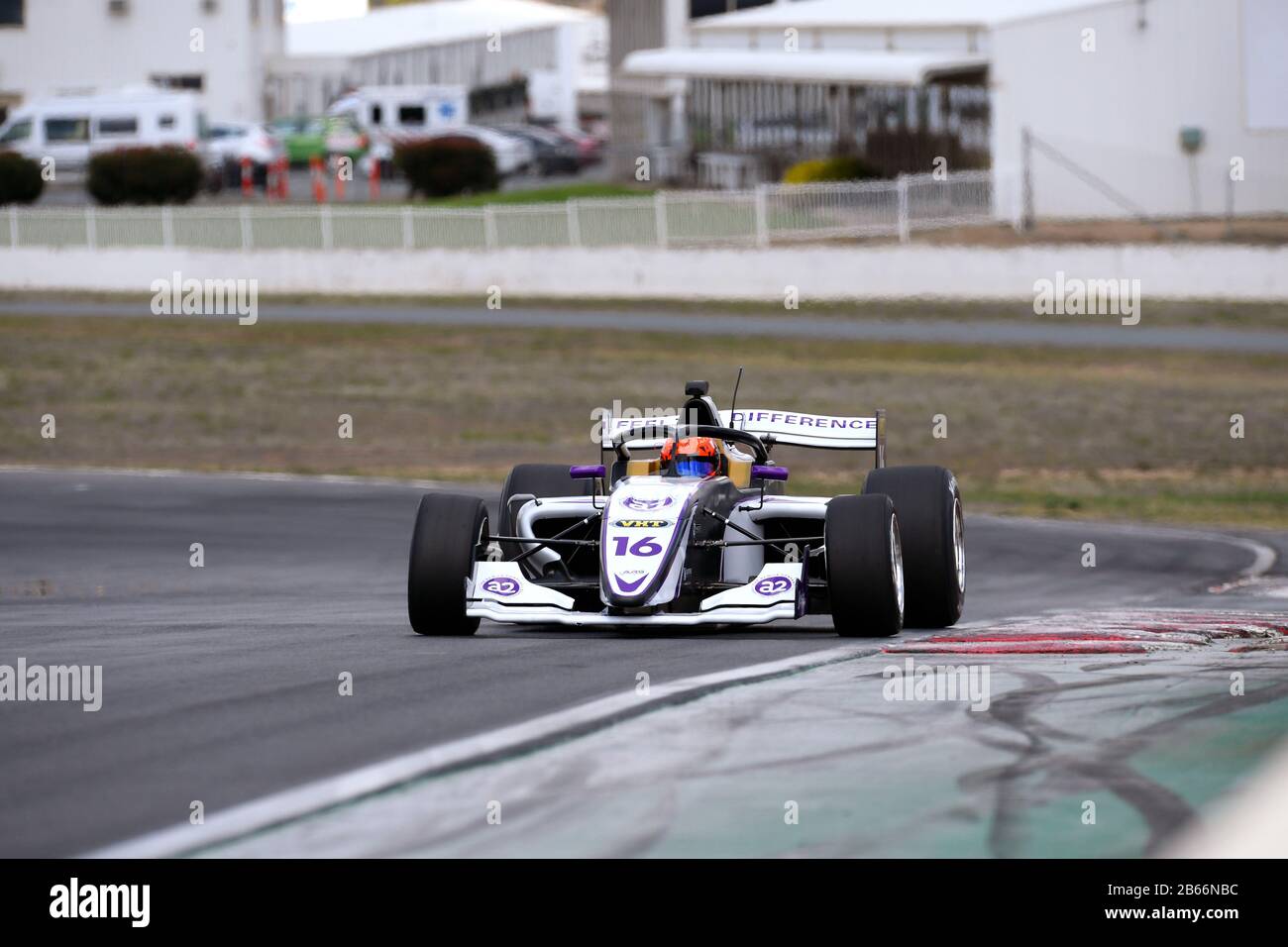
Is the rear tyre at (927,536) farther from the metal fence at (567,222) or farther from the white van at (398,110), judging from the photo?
the white van at (398,110)

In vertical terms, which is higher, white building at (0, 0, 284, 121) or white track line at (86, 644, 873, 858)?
white building at (0, 0, 284, 121)

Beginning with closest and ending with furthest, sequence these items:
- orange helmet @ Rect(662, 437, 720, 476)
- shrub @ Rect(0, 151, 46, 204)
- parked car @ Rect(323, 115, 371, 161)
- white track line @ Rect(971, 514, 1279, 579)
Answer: orange helmet @ Rect(662, 437, 720, 476) < white track line @ Rect(971, 514, 1279, 579) < shrub @ Rect(0, 151, 46, 204) < parked car @ Rect(323, 115, 371, 161)

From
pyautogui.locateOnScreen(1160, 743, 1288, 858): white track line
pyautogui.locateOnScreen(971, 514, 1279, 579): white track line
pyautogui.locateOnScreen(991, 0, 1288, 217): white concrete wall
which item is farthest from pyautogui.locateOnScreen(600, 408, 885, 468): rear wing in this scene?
pyautogui.locateOnScreen(991, 0, 1288, 217): white concrete wall

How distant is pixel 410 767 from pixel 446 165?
42.7 m

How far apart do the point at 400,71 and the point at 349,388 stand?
158 ft

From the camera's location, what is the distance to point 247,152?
52.9 m

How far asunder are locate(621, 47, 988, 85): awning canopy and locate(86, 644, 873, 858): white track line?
34583 millimetres

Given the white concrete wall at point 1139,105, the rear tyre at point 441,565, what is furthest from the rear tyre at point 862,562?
the white concrete wall at point 1139,105

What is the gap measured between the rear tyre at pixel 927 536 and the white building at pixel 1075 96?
25979mm

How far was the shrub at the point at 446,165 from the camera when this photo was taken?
155 ft

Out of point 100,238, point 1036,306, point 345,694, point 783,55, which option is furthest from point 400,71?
point 345,694

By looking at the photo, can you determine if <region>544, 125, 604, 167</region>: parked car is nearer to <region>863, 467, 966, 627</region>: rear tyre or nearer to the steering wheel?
the steering wheel

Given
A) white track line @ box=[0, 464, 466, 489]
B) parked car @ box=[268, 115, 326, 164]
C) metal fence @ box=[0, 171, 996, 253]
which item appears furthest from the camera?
parked car @ box=[268, 115, 326, 164]

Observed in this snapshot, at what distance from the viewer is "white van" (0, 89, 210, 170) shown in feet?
170
